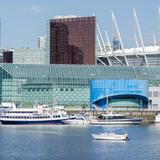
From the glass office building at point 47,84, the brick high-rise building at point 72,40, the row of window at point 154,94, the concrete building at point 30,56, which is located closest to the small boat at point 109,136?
the glass office building at point 47,84

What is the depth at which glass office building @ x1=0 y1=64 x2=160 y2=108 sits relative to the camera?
111 metres

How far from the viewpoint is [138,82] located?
369ft

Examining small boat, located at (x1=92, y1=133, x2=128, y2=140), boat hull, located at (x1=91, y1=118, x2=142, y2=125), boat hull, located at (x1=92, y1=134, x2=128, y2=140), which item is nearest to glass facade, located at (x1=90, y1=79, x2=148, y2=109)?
boat hull, located at (x1=91, y1=118, x2=142, y2=125)

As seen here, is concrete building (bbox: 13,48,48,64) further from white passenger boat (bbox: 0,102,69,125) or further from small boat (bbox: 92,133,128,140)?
small boat (bbox: 92,133,128,140)

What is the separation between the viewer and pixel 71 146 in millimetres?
59344

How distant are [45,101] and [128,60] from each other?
36.6m

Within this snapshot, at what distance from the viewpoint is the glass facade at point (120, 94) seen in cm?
11125

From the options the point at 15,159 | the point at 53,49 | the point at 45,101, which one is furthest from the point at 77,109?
the point at 15,159

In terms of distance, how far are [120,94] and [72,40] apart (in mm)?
44130

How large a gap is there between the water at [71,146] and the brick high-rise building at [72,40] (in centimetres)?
7374

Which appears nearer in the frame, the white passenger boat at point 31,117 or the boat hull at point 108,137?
the boat hull at point 108,137

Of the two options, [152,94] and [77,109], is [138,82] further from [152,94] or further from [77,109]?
[77,109]

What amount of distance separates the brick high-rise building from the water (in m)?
73.7

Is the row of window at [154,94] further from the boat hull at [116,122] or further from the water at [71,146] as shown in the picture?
the water at [71,146]
